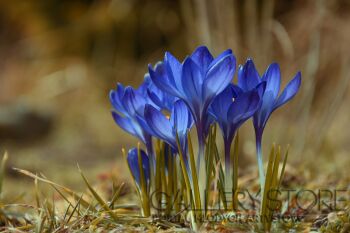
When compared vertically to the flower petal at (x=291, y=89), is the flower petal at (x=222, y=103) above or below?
below

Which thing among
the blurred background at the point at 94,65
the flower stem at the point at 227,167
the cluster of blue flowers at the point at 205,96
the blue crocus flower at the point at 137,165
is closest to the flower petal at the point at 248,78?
the cluster of blue flowers at the point at 205,96

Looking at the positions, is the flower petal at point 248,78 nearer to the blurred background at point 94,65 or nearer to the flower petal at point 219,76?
the flower petal at point 219,76

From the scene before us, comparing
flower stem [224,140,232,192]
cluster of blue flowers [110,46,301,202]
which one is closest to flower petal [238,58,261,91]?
cluster of blue flowers [110,46,301,202]

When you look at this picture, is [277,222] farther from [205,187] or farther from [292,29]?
[292,29]

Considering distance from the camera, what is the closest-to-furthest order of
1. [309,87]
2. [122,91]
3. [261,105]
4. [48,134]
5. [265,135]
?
1. [261,105]
2. [122,91]
3. [309,87]
4. [265,135]
5. [48,134]

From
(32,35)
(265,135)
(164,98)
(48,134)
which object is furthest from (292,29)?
(164,98)

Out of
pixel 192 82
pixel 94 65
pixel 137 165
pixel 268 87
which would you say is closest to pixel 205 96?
pixel 192 82
